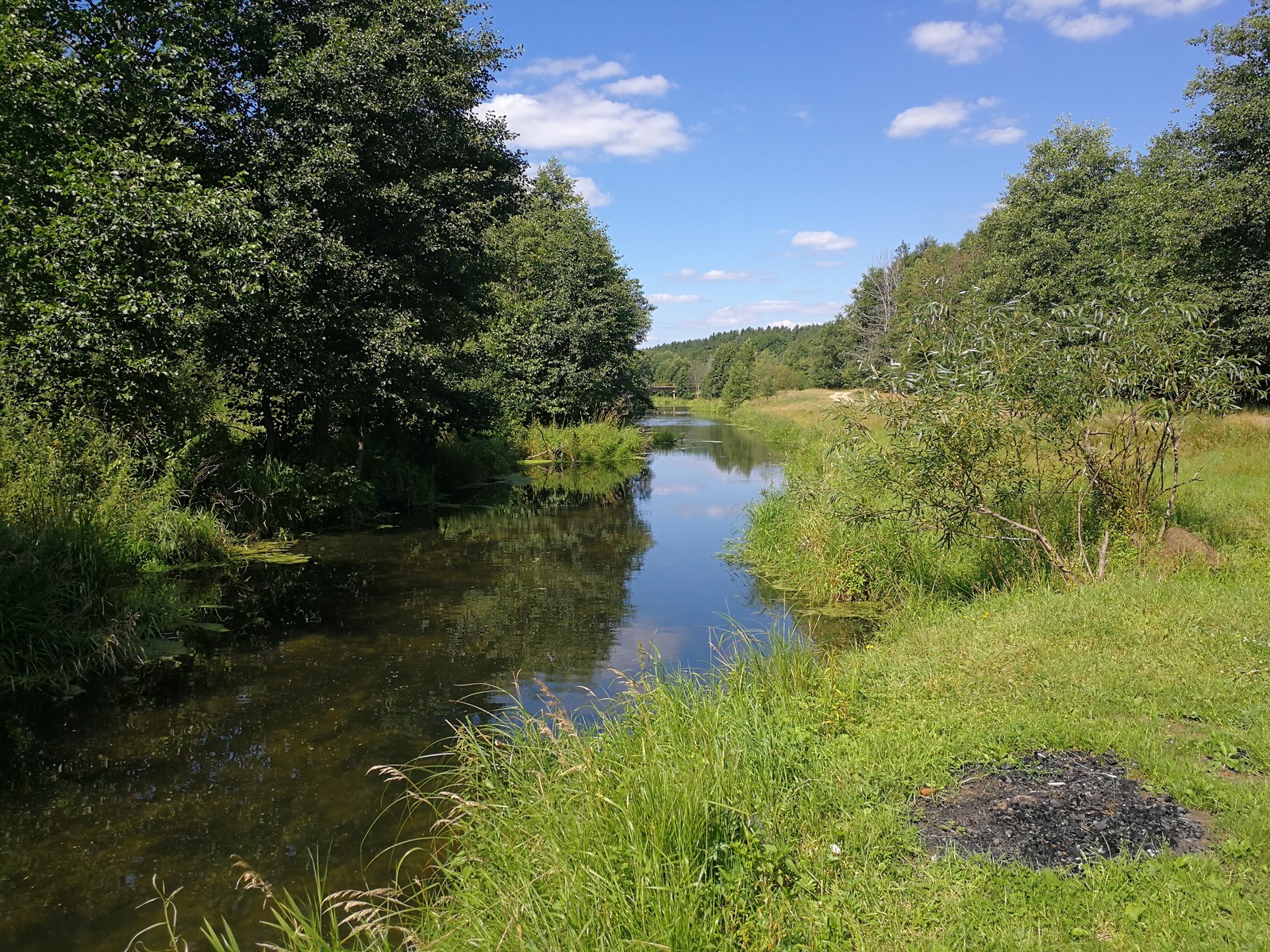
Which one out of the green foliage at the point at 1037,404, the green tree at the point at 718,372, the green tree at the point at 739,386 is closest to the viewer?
the green foliage at the point at 1037,404

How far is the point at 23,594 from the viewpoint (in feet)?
25.4

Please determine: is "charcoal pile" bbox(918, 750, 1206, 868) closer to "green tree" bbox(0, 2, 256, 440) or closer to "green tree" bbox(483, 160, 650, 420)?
"green tree" bbox(0, 2, 256, 440)

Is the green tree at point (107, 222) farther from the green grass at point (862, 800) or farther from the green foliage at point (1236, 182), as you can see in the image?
the green foliage at point (1236, 182)

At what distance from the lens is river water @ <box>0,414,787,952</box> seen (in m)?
4.95

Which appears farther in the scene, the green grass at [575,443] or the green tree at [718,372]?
the green tree at [718,372]

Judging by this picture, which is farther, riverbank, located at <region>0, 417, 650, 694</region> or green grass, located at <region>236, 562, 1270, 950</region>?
riverbank, located at <region>0, 417, 650, 694</region>

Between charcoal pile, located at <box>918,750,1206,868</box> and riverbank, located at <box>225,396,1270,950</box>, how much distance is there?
0.10 m

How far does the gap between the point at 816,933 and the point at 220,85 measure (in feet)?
54.4

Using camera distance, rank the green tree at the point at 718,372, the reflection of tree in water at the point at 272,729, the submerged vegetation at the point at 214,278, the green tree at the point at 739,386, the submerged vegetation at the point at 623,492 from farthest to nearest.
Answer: the green tree at the point at 718,372 → the green tree at the point at 739,386 → the submerged vegetation at the point at 214,278 → the reflection of tree in water at the point at 272,729 → the submerged vegetation at the point at 623,492

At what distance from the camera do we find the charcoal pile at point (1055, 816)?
3863 millimetres

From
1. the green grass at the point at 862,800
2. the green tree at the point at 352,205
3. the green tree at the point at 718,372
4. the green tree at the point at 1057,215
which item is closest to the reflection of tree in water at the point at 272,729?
the green grass at the point at 862,800

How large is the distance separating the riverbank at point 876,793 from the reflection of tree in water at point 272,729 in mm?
1284

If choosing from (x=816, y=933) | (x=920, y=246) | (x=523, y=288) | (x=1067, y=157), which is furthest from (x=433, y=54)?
(x=920, y=246)

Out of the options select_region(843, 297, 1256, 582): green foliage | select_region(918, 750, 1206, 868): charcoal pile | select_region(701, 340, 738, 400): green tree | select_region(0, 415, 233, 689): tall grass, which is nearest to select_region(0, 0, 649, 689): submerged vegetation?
select_region(0, 415, 233, 689): tall grass
